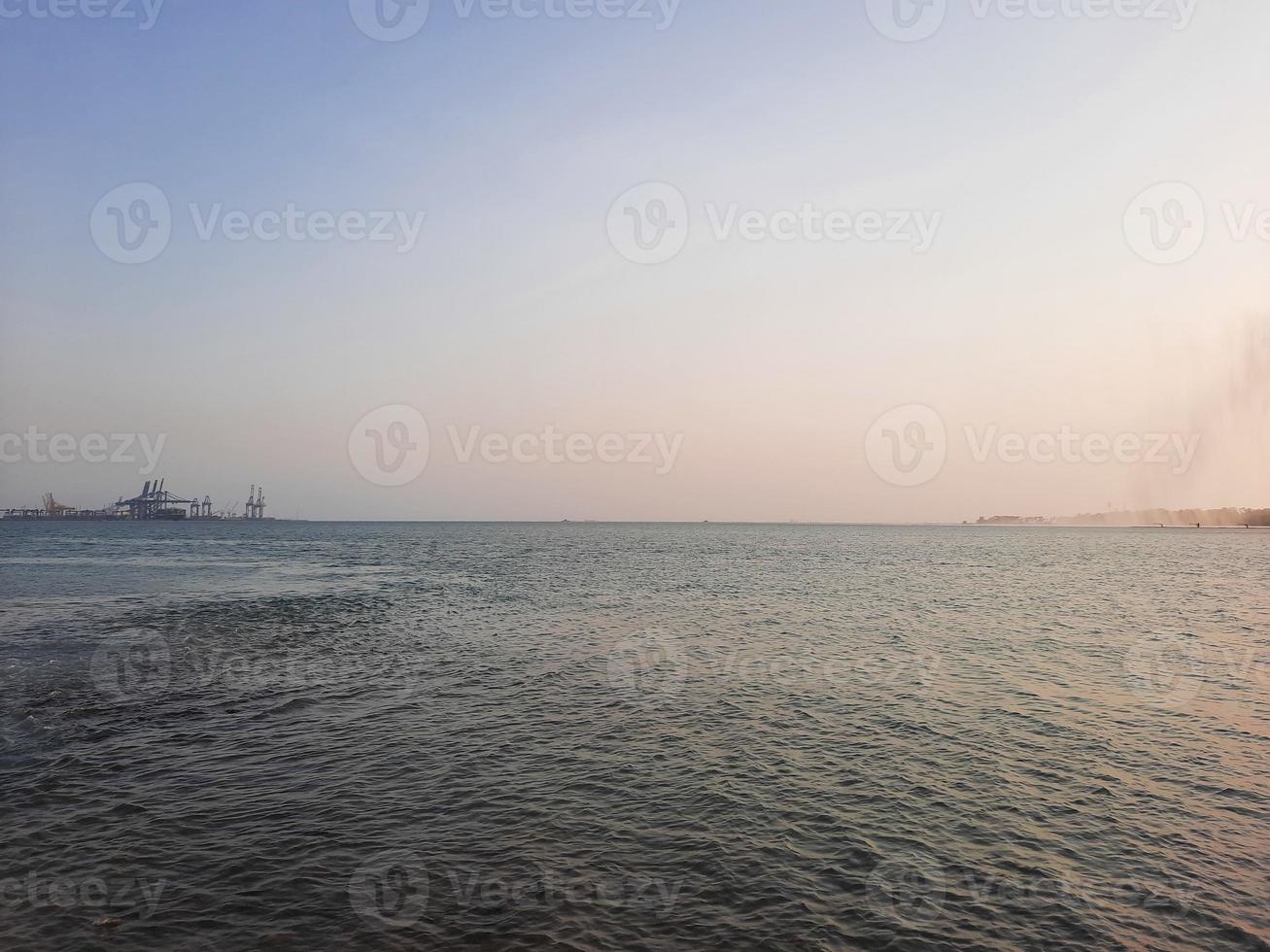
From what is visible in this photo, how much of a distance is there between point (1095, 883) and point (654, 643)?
2910 centimetres

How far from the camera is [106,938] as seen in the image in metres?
12.7

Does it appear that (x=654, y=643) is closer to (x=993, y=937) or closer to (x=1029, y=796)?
(x=1029, y=796)

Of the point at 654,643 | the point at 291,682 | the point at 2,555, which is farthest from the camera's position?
the point at 2,555

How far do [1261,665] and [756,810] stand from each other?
116ft

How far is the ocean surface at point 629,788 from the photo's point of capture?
1364 cm

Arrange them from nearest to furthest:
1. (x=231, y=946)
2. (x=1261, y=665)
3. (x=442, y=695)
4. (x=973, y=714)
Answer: (x=231, y=946) → (x=973, y=714) → (x=442, y=695) → (x=1261, y=665)

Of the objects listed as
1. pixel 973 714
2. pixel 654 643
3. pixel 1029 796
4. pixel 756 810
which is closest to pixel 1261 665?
pixel 973 714

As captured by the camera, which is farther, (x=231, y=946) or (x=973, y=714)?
(x=973, y=714)

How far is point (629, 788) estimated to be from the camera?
2028 centimetres

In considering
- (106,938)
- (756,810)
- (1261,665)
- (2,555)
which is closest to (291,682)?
(106,938)

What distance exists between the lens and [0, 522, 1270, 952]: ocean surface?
13.6 m

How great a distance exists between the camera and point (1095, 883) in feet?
49.4

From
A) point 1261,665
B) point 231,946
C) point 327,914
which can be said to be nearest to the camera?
point 231,946

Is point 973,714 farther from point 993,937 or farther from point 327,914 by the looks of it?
point 327,914
